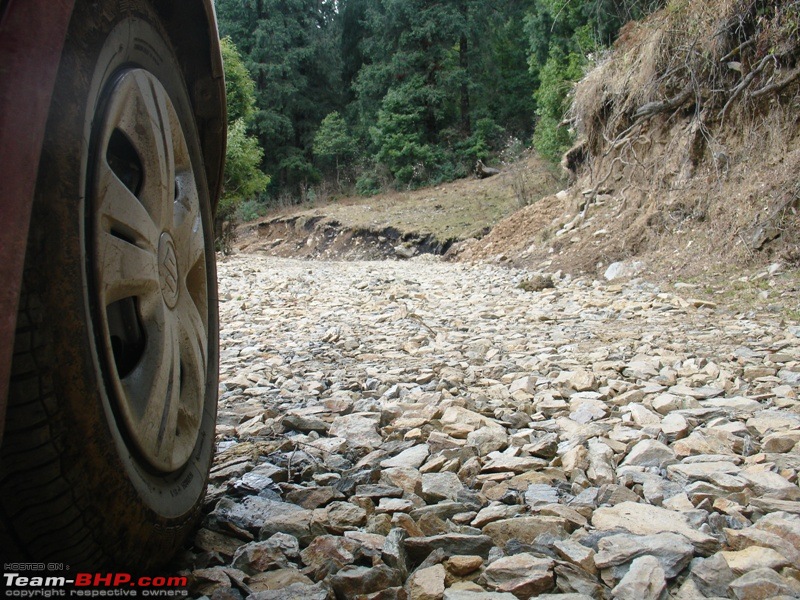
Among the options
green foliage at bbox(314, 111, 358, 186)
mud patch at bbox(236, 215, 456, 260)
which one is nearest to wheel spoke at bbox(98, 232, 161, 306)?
mud patch at bbox(236, 215, 456, 260)

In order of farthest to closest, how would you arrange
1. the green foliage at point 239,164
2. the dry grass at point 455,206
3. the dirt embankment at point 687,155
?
the dry grass at point 455,206
the green foliage at point 239,164
the dirt embankment at point 687,155

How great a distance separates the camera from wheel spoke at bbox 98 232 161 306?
104cm

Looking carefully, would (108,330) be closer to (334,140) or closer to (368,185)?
(368,185)

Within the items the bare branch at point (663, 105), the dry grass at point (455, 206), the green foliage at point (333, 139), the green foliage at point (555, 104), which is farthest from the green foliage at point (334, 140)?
the bare branch at point (663, 105)

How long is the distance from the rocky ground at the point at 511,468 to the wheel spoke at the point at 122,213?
2.36ft

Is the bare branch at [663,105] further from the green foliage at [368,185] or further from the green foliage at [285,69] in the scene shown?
the green foliage at [285,69]

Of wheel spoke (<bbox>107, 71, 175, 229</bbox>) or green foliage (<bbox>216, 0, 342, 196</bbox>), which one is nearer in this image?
wheel spoke (<bbox>107, 71, 175, 229</bbox>)

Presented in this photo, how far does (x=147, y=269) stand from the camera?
1236 millimetres

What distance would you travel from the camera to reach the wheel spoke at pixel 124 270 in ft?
3.40

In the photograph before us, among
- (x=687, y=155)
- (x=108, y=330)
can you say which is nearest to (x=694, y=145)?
(x=687, y=155)

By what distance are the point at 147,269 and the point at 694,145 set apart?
26.5 ft

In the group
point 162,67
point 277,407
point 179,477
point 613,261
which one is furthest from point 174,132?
→ point 613,261

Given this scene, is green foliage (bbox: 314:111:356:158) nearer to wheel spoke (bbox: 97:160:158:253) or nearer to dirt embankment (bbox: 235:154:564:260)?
dirt embankment (bbox: 235:154:564:260)

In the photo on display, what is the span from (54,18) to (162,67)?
0.58 m
